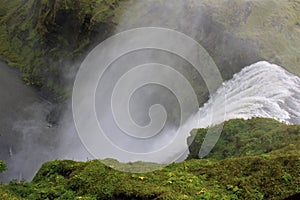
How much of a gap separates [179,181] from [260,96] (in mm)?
13571

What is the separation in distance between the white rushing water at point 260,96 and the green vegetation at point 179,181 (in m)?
7.08

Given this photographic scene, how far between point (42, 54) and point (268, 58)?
3977cm

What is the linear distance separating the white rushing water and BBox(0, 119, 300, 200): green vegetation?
7078 millimetres

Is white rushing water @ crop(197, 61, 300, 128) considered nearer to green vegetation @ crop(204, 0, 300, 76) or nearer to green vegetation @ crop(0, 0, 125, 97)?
green vegetation @ crop(204, 0, 300, 76)

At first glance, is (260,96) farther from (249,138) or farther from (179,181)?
(179,181)

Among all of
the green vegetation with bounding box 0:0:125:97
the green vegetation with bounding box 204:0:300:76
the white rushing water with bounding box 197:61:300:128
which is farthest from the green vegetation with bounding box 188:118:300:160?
the green vegetation with bounding box 0:0:125:97

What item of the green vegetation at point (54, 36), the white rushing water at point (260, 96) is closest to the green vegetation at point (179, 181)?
the white rushing water at point (260, 96)

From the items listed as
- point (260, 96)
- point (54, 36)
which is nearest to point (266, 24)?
point (260, 96)

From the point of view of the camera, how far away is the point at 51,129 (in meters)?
41.6

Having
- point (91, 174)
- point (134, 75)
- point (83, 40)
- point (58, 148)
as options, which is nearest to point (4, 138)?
point (58, 148)

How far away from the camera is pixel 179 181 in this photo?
11.5 metres

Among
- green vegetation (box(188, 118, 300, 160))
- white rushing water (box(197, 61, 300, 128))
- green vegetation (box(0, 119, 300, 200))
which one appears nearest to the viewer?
green vegetation (box(0, 119, 300, 200))

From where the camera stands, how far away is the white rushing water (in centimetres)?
2128

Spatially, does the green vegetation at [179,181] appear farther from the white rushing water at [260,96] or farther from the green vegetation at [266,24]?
the green vegetation at [266,24]
